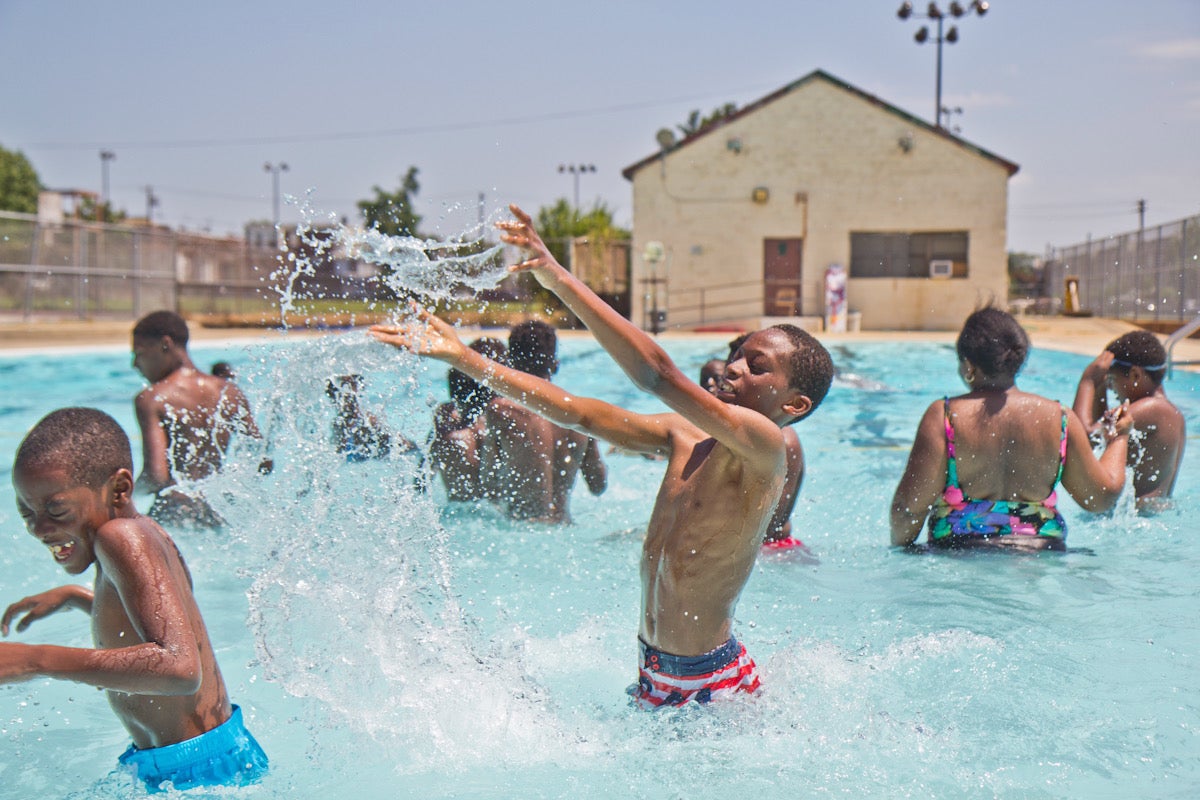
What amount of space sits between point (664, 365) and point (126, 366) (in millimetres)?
15358

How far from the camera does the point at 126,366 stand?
16.1m

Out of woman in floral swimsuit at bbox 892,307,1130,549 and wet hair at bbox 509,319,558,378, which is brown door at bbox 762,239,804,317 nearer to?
wet hair at bbox 509,319,558,378

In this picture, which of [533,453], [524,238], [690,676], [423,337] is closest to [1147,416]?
[533,453]

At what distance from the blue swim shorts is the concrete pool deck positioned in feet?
39.4

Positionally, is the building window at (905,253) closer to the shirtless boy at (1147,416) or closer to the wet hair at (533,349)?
the shirtless boy at (1147,416)

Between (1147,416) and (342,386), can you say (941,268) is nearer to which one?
(1147,416)

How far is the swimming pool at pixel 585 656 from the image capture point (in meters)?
3.13

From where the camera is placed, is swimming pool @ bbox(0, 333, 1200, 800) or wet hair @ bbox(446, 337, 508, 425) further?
wet hair @ bbox(446, 337, 508, 425)

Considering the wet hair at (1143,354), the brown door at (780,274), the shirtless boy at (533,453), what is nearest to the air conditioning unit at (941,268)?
the brown door at (780,274)

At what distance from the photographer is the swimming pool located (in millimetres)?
3131

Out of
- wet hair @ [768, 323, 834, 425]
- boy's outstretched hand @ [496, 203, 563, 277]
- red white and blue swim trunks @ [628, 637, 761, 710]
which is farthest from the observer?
red white and blue swim trunks @ [628, 637, 761, 710]

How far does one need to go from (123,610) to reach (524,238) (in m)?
1.30

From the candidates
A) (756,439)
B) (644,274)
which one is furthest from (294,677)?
(644,274)

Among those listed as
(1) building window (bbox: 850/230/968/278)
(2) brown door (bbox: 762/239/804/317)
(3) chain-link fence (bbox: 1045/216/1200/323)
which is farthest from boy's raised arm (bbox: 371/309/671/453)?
(1) building window (bbox: 850/230/968/278)
